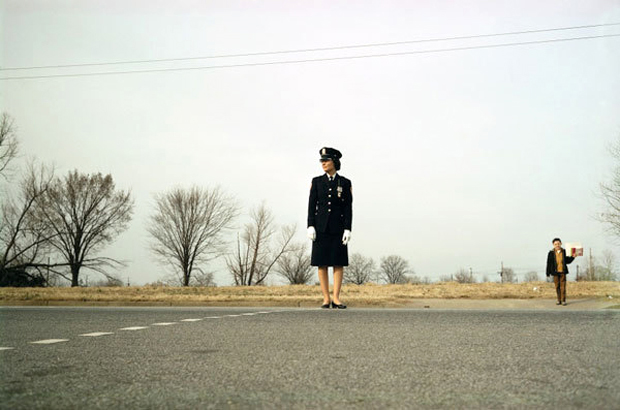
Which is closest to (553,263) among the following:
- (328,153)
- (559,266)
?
(559,266)

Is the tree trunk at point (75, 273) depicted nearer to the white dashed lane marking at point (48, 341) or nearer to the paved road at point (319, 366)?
the paved road at point (319, 366)

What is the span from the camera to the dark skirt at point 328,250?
11.2 metres

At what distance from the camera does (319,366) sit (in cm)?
446

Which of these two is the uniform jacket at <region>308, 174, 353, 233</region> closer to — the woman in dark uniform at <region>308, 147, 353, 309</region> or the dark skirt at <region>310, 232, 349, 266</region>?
the woman in dark uniform at <region>308, 147, 353, 309</region>

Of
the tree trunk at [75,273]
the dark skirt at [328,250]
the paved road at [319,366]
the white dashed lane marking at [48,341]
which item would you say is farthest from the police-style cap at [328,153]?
the tree trunk at [75,273]

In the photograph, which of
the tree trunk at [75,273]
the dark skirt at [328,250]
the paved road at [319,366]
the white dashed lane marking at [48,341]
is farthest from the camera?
the tree trunk at [75,273]

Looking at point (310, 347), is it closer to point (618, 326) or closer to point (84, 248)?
point (618, 326)

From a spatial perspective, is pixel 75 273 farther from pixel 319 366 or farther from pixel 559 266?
pixel 319 366

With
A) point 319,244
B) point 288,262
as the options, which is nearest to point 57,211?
point 288,262

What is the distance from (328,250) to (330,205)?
0.82 metres

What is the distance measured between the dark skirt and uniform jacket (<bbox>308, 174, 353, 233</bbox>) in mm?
129

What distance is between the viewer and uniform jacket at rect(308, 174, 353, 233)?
1125 centimetres

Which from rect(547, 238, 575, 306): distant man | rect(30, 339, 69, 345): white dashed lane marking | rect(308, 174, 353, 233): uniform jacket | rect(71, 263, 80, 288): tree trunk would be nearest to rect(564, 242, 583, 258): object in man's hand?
rect(547, 238, 575, 306): distant man

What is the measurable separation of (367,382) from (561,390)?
112cm
